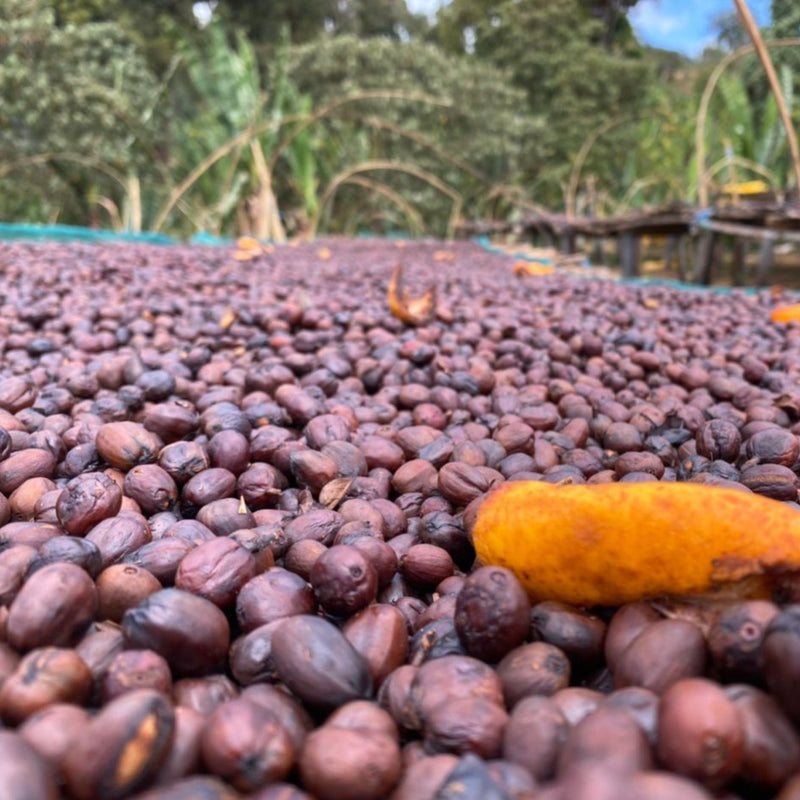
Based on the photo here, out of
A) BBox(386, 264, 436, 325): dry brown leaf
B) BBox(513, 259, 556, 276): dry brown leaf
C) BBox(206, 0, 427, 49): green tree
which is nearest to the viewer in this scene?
BBox(386, 264, 436, 325): dry brown leaf

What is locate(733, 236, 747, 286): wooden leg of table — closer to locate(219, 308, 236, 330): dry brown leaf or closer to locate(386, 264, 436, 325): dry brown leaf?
locate(386, 264, 436, 325): dry brown leaf

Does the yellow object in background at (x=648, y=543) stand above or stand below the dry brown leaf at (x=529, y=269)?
below

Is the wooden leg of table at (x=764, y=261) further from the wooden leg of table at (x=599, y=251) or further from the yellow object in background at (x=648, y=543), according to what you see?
the yellow object in background at (x=648, y=543)

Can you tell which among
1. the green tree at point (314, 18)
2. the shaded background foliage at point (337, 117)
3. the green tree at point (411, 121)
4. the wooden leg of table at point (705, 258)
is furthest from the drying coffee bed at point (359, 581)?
the green tree at point (314, 18)

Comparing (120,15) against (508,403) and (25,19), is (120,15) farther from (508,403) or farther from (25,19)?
(508,403)

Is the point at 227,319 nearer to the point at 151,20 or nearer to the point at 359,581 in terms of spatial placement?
the point at 359,581

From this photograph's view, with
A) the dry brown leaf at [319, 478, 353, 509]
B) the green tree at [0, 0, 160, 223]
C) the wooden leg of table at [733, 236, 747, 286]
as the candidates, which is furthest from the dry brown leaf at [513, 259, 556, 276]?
the green tree at [0, 0, 160, 223]

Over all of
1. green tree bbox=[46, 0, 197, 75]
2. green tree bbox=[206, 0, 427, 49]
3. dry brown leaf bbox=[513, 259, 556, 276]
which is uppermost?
green tree bbox=[206, 0, 427, 49]

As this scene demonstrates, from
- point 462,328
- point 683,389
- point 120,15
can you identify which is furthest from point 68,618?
point 120,15
